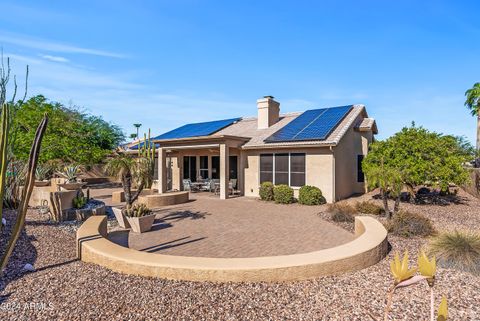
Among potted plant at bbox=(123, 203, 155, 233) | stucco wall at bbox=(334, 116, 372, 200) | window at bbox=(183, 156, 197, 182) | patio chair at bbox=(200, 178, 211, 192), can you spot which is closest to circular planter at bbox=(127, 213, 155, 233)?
potted plant at bbox=(123, 203, 155, 233)

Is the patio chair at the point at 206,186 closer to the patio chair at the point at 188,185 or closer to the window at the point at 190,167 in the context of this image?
the patio chair at the point at 188,185

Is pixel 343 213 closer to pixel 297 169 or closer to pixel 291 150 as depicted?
pixel 297 169

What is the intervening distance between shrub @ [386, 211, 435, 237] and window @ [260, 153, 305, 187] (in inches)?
297

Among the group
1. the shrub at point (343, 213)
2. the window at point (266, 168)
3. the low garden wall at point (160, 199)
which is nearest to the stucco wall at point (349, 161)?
the shrub at point (343, 213)

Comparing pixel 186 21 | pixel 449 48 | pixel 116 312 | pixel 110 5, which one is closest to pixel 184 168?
pixel 186 21

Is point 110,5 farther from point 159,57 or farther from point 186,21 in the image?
point 159,57

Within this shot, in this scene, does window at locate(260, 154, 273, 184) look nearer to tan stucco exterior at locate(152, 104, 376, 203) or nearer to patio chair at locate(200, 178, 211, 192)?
tan stucco exterior at locate(152, 104, 376, 203)

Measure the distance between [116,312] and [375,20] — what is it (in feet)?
45.4

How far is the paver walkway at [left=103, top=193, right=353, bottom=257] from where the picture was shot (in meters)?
7.89

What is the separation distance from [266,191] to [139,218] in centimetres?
877

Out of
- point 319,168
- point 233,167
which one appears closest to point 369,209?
point 319,168

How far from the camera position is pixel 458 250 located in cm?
640

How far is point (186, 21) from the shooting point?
11453 millimetres

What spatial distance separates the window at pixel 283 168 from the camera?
16719 mm
